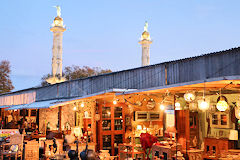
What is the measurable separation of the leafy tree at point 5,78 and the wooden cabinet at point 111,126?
3632cm

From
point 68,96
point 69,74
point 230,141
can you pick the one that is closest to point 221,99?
point 230,141

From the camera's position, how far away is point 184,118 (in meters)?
11.7

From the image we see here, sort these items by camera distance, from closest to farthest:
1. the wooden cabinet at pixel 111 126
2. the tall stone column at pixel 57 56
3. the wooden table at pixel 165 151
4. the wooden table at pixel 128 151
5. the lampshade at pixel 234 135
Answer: the wooden table at pixel 165 151, the wooden table at pixel 128 151, the lampshade at pixel 234 135, the wooden cabinet at pixel 111 126, the tall stone column at pixel 57 56

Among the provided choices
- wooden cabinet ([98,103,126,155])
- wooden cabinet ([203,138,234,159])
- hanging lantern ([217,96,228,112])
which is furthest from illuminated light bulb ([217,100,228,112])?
wooden cabinet ([98,103,126,155])

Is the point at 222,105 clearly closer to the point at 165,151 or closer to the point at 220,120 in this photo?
the point at 165,151

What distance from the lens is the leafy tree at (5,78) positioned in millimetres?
44125

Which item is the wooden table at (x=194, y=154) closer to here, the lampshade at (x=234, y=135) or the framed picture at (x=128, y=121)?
the lampshade at (x=234, y=135)

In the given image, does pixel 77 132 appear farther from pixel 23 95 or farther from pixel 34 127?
pixel 23 95

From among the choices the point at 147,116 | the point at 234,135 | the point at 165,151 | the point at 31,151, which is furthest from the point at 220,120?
the point at 31,151

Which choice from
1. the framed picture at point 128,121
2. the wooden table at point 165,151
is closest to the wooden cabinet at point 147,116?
the framed picture at point 128,121

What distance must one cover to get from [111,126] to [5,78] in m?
37.7

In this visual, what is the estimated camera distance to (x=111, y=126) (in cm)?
1230

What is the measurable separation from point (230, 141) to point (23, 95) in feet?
57.6

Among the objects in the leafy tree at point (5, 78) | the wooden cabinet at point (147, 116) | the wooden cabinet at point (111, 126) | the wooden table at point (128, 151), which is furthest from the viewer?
the leafy tree at point (5, 78)
